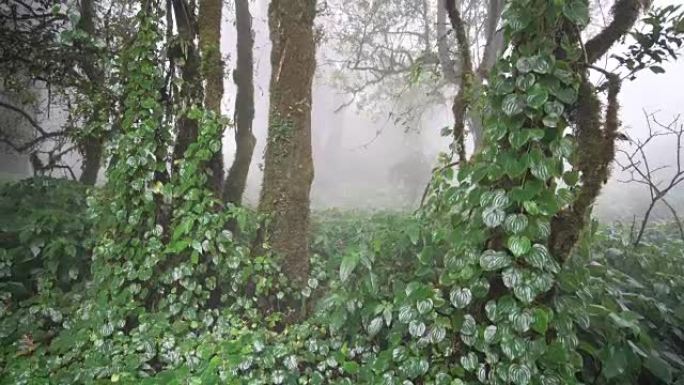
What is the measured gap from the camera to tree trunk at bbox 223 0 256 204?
217 inches

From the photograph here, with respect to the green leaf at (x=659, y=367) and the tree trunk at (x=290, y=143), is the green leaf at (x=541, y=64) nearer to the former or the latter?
the green leaf at (x=659, y=367)

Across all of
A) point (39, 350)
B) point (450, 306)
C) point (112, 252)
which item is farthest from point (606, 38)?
point (39, 350)

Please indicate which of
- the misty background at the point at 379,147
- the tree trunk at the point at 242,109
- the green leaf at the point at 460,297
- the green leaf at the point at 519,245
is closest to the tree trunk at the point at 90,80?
the tree trunk at the point at 242,109

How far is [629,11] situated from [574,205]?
142 cm

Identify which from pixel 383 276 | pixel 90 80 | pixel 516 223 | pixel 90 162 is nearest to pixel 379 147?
pixel 90 162

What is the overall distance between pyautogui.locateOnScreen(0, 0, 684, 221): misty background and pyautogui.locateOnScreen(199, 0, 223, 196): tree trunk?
14.4ft

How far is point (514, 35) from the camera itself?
2430mm

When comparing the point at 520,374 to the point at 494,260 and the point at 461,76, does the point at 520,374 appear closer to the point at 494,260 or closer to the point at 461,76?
the point at 494,260

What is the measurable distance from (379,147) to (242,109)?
23339mm

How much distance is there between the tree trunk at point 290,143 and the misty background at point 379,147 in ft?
15.6

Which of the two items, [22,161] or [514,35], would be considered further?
[22,161]

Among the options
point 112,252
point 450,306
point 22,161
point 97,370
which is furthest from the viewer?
point 22,161

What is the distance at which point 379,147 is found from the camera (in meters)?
28.9

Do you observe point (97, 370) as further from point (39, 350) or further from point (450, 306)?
point (450, 306)
